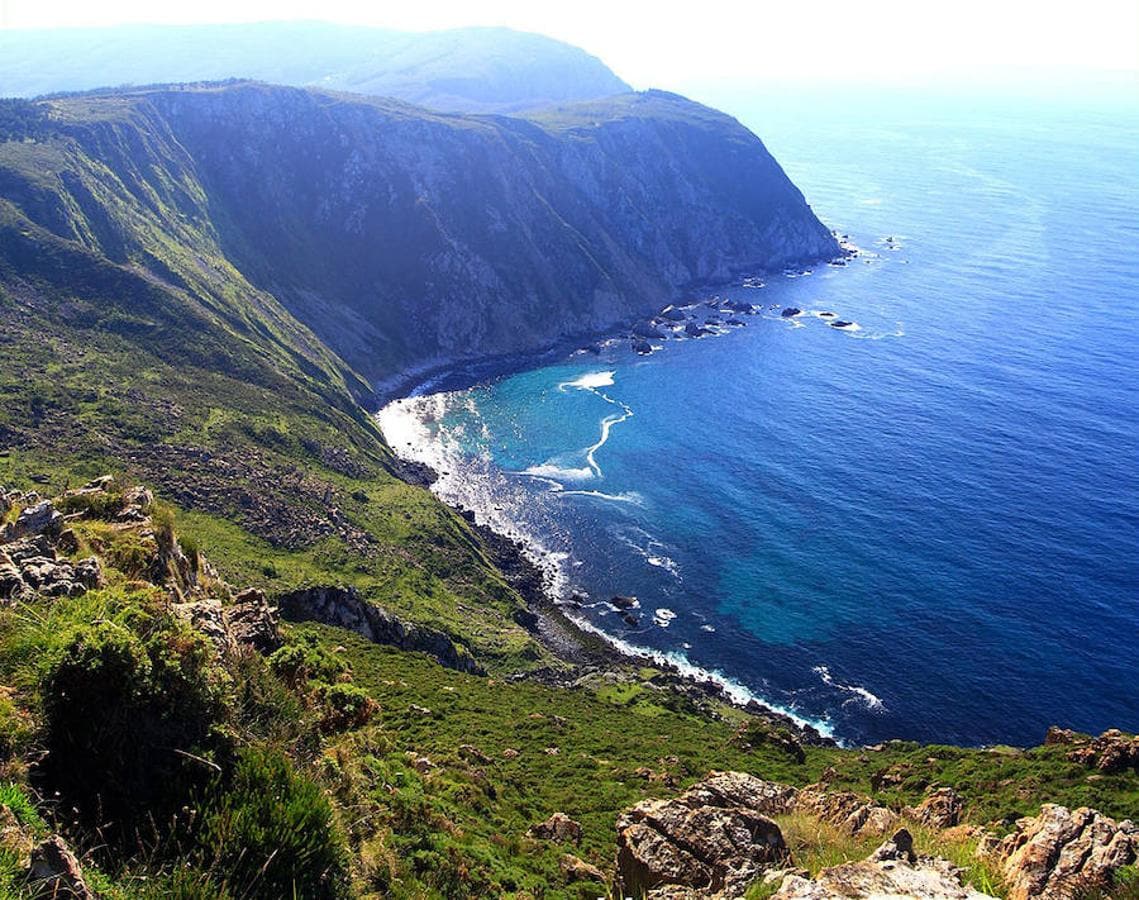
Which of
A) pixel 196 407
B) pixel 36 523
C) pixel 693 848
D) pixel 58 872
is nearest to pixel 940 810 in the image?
pixel 693 848

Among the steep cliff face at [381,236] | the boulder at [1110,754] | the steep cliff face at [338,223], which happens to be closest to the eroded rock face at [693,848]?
the boulder at [1110,754]

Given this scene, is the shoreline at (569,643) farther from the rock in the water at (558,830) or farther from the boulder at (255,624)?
the boulder at (255,624)

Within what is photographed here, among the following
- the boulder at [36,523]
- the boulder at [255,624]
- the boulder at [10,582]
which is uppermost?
the boulder at [10,582]

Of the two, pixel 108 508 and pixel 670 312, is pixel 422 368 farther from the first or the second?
pixel 108 508

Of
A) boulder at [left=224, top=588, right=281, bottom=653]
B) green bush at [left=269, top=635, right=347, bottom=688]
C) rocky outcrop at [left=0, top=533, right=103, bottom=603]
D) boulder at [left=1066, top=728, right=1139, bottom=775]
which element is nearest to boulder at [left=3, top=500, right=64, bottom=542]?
rocky outcrop at [left=0, top=533, right=103, bottom=603]

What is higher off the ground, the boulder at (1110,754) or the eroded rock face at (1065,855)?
the eroded rock face at (1065,855)

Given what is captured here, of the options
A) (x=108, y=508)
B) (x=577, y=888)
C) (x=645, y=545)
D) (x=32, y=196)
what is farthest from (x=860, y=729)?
(x=32, y=196)
